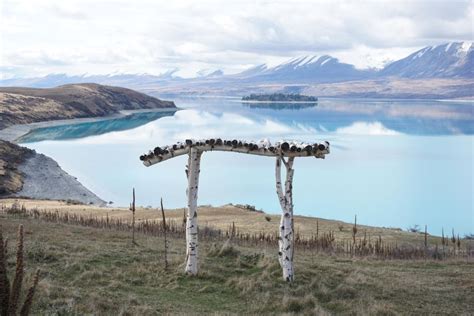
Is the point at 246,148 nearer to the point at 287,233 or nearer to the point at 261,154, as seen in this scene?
the point at 261,154

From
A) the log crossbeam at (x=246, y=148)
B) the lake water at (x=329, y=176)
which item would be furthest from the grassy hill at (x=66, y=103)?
the log crossbeam at (x=246, y=148)

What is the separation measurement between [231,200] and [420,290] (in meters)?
34.5

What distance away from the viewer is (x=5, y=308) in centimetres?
664

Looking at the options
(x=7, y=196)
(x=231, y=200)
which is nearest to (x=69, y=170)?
(x=7, y=196)

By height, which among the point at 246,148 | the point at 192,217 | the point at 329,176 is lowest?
the point at 192,217

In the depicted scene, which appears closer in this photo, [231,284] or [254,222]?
[231,284]

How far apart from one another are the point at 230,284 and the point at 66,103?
137309 millimetres

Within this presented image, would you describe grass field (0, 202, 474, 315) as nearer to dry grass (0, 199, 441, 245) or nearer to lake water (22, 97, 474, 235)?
dry grass (0, 199, 441, 245)

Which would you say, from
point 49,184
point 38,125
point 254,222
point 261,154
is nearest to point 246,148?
point 261,154

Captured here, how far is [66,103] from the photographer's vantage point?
5664 inches

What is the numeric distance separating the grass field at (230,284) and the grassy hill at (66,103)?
92.4 metres

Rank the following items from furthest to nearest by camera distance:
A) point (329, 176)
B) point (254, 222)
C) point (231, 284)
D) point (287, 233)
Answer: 1. point (329, 176)
2. point (254, 222)
3. point (287, 233)
4. point (231, 284)

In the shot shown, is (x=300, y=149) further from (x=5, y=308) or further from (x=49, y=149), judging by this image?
(x=49, y=149)

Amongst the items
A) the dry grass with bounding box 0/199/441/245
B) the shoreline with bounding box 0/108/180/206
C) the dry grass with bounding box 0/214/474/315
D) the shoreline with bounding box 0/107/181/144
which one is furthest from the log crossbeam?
the shoreline with bounding box 0/107/181/144
